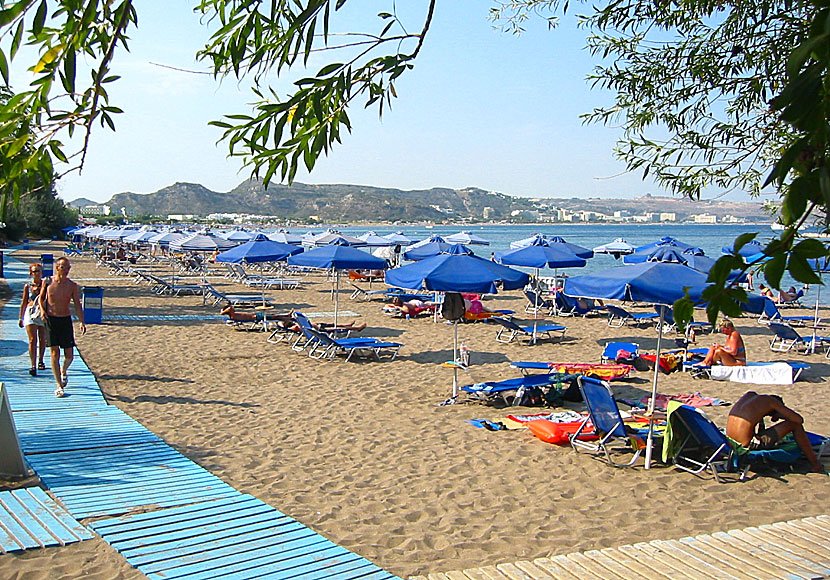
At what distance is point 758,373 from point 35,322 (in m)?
9.76

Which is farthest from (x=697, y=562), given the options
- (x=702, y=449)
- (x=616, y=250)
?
(x=616, y=250)

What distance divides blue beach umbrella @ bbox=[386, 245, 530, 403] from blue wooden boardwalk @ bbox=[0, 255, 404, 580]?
3.98 metres

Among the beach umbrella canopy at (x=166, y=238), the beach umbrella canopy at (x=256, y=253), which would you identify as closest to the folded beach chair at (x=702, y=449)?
the beach umbrella canopy at (x=256, y=253)

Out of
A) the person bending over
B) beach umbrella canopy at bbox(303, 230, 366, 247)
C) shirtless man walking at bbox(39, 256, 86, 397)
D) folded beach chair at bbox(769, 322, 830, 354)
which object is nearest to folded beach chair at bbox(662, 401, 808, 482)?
the person bending over

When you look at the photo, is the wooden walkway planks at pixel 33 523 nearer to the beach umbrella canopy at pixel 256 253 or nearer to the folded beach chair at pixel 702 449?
the folded beach chair at pixel 702 449

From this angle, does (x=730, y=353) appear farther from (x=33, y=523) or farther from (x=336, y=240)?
(x=336, y=240)

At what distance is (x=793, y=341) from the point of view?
45.4ft

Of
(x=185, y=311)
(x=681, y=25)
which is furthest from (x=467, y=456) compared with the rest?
(x=185, y=311)

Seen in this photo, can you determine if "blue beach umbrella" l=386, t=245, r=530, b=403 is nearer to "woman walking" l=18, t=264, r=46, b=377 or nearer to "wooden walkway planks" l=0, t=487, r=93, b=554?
"woman walking" l=18, t=264, r=46, b=377

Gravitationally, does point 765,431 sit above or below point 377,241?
below

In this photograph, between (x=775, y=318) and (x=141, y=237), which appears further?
(x=141, y=237)

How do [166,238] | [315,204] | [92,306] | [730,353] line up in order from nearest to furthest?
[730,353]
[92,306]
[166,238]
[315,204]

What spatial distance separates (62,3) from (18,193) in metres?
0.54

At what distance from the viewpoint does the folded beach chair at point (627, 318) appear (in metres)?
16.5
